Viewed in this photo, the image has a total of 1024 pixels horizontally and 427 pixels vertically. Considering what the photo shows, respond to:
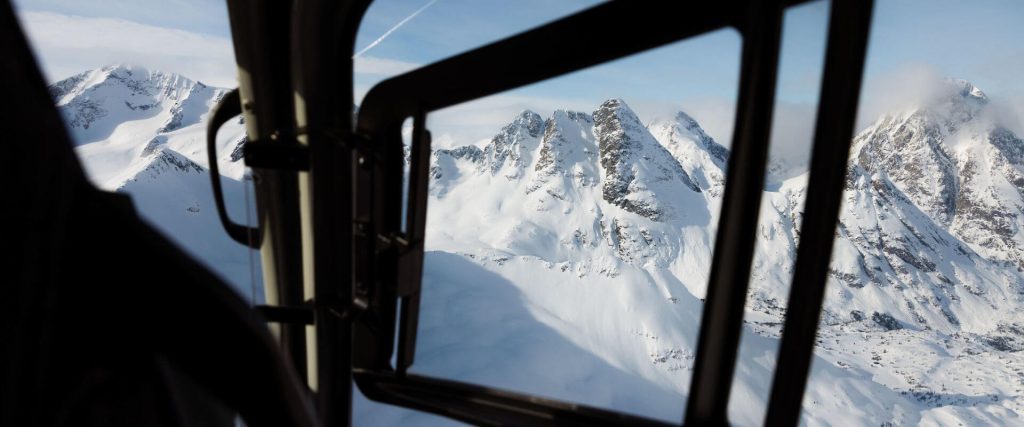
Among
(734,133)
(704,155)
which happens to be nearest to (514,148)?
(704,155)

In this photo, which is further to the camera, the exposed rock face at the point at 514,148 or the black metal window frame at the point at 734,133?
the exposed rock face at the point at 514,148

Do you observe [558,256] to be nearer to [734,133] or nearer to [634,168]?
[634,168]

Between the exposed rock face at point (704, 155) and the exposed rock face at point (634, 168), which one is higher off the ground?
the exposed rock face at point (704, 155)

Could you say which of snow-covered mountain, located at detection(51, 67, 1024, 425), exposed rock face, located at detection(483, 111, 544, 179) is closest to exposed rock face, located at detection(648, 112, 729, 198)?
snow-covered mountain, located at detection(51, 67, 1024, 425)

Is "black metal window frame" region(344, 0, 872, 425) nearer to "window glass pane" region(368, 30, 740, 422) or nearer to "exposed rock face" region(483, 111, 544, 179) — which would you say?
"window glass pane" region(368, 30, 740, 422)

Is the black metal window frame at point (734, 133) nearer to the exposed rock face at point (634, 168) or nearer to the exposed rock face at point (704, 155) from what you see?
the exposed rock face at point (704, 155)

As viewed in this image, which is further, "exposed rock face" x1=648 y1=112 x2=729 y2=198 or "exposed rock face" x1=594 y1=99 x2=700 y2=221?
"exposed rock face" x1=594 y1=99 x2=700 y2=221

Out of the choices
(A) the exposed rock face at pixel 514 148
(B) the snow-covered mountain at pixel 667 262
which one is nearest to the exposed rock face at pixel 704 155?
(B) the snow-covered mountain at pixel 667 262
